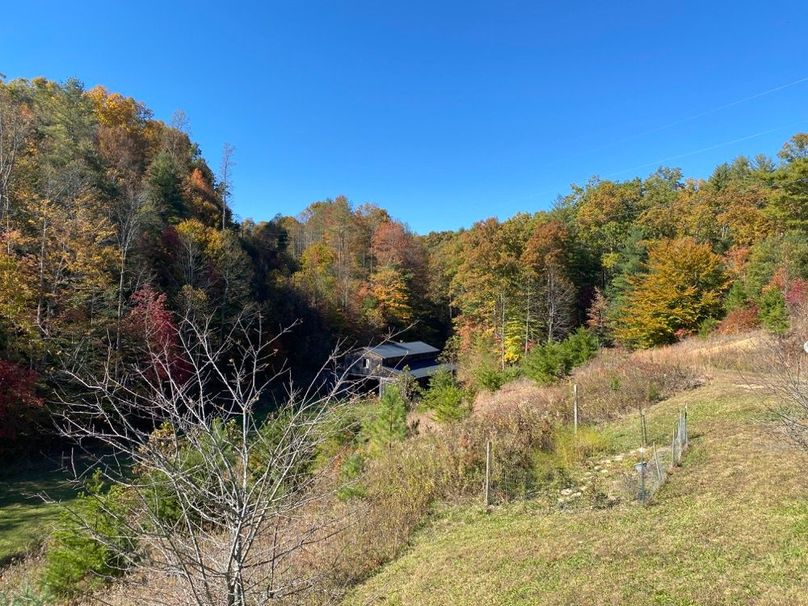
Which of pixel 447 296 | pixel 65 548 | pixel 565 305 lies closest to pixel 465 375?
pixel 565 305

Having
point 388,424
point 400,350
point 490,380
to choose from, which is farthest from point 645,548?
point 400,350

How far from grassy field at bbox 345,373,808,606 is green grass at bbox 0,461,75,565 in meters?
6.76

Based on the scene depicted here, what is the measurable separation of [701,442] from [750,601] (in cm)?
646

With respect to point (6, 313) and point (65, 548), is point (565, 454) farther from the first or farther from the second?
point (6, 313)

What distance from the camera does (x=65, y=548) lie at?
7543mm

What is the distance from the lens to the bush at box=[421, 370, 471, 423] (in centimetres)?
1480

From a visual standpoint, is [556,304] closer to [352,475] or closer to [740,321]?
[740,321]

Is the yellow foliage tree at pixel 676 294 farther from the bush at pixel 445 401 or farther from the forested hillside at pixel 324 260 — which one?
the bush at pixel 445 401

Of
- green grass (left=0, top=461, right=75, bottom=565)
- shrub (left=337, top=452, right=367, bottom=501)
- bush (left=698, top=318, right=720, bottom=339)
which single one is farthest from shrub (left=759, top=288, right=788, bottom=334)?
green grass (left=0, top=461, right=75, bottom=565)

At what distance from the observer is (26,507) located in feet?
40.5

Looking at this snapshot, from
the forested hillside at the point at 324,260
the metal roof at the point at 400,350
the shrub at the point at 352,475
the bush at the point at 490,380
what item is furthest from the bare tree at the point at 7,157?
the bush at the point at 490,380

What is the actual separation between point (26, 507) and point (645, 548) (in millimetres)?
15690

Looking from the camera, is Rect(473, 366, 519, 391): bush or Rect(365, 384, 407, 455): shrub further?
Rect(473, 366, 519, 391): bush

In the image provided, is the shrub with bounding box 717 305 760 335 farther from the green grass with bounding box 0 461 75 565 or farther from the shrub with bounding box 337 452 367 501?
the green grass with bounding box 0 461 75 565
